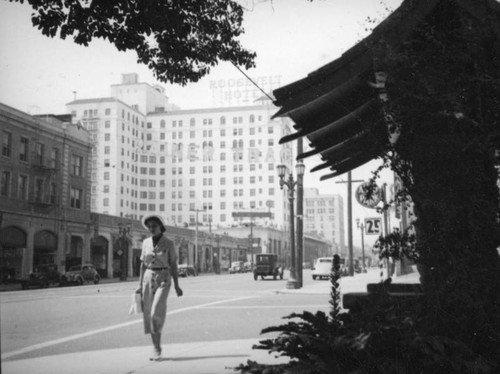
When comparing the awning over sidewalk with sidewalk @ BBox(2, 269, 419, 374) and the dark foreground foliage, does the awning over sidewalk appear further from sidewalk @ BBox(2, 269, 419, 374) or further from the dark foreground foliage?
sidewalk @ BBox(2, 269, 419, 374)

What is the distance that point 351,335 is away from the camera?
11.7 feet

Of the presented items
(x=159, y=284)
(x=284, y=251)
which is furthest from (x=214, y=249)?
(x=159, y=284)

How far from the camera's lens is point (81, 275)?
33.2 metres

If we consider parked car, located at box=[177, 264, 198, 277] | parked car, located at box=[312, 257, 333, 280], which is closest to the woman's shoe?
parked car, located at box=[312, 257, 333, 280]

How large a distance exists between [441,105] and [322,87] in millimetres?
1279

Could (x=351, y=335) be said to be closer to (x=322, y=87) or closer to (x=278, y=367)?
(x=278, y=367)

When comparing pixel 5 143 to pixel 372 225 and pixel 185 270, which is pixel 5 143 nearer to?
pixel 372 225

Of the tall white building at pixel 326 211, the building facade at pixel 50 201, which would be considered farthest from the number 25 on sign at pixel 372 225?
the tall white building at pixel 326 211

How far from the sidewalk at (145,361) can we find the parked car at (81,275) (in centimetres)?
2787

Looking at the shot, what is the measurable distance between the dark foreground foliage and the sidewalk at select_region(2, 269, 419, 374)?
113 cm

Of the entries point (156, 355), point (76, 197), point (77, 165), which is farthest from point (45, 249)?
point (156, 355)

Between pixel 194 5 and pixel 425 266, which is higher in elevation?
pixel 194 5

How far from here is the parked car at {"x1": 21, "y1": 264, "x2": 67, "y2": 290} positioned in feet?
89.7

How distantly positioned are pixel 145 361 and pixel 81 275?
29439 mm
